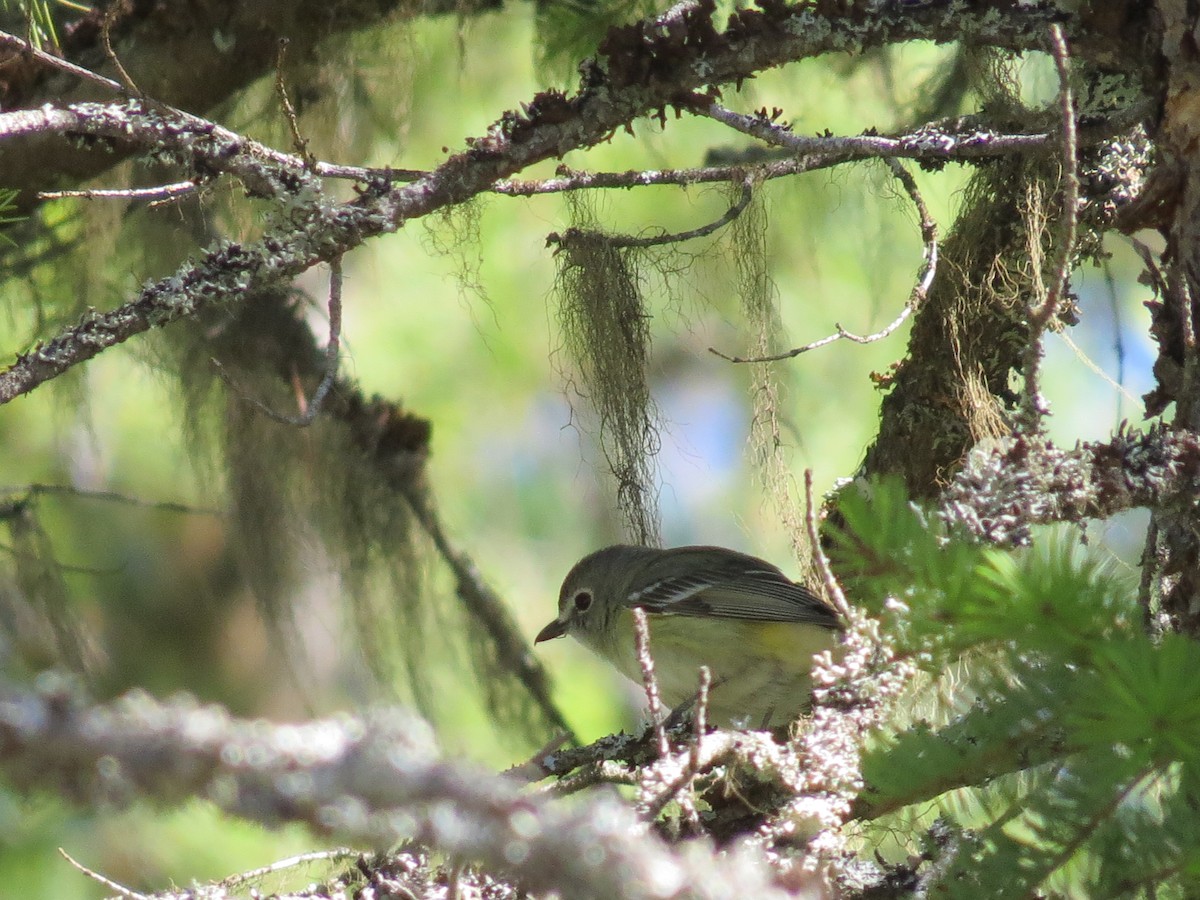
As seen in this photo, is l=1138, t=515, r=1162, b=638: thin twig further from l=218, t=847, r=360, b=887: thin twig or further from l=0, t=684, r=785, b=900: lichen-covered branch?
l=218, t=847, r=360, b=887: thin twig

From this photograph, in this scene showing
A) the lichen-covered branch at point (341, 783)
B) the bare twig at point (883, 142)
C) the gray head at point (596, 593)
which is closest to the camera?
the lichen-covered branch at point (341, 783)

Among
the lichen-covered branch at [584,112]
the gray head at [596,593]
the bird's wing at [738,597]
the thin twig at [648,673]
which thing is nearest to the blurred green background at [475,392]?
the bird's wing at [738,597]

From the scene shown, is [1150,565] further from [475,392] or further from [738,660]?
[475,392]

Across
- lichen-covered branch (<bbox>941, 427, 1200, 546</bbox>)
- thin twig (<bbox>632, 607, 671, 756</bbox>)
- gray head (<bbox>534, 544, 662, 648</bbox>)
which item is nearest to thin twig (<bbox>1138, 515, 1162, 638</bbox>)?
lichen-covered branch (<bbox>941, 427, 1200, 546</bbox>)

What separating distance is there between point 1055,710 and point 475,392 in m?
5.71

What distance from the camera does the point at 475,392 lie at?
6.90 m

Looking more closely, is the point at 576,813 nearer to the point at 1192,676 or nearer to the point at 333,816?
the point at 333,816

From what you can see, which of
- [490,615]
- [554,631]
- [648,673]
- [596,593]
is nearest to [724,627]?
[596,593]

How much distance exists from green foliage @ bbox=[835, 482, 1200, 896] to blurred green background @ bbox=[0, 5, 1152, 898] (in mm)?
1534

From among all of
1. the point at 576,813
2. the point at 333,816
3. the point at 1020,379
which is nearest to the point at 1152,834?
the point at 576,813

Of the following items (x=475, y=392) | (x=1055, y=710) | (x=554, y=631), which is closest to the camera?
(x=1055, y=710)

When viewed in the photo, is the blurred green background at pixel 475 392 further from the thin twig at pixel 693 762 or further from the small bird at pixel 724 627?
the thin twig at pixel 693 762

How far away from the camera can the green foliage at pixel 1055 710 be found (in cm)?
124

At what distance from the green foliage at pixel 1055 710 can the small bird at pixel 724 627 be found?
1.72 meters
